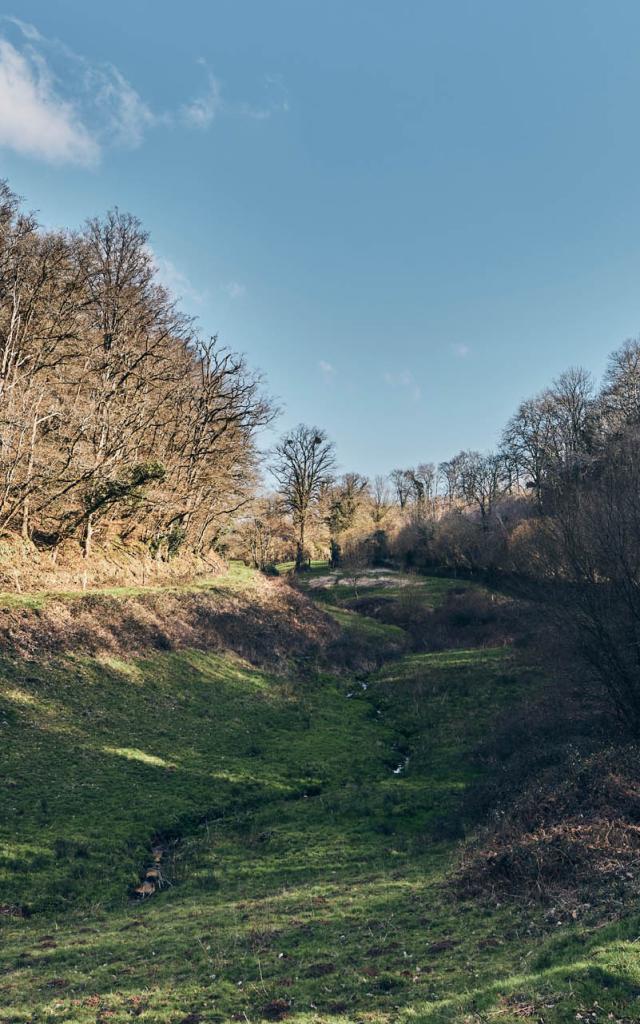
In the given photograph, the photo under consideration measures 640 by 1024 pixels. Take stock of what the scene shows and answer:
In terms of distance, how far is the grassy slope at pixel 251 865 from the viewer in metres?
7.54

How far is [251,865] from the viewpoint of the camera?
13.8 m

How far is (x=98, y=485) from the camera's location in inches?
1233

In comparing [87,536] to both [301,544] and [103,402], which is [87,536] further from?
[301,544]

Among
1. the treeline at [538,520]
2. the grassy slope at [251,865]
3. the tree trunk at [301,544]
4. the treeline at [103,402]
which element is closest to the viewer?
the grassy slope at [251,865]

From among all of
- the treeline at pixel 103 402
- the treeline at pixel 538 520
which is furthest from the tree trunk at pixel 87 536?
the treeline at pixel 538 520

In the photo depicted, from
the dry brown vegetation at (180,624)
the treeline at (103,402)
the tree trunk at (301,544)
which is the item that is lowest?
the dry brown vegetation at (180,624)

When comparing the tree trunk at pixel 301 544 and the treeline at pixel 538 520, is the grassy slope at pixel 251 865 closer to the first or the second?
the treeline at pixel 538 520

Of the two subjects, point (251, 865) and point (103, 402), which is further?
point (103, 402)

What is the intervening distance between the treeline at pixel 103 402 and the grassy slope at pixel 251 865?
11.0 meters

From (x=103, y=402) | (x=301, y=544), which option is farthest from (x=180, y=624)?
(x=301, y=544)

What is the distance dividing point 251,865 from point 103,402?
94.0 feet

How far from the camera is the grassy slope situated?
24.7 feet

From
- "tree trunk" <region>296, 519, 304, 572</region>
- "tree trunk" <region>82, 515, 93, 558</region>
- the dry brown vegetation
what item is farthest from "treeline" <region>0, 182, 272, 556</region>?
"tree trunk" <region>296, 519, 304, 572</region>

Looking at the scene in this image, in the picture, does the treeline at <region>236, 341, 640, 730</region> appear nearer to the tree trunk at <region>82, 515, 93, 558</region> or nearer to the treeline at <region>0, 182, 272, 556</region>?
the treeline at <region>0, 182, 272, 556</region>
